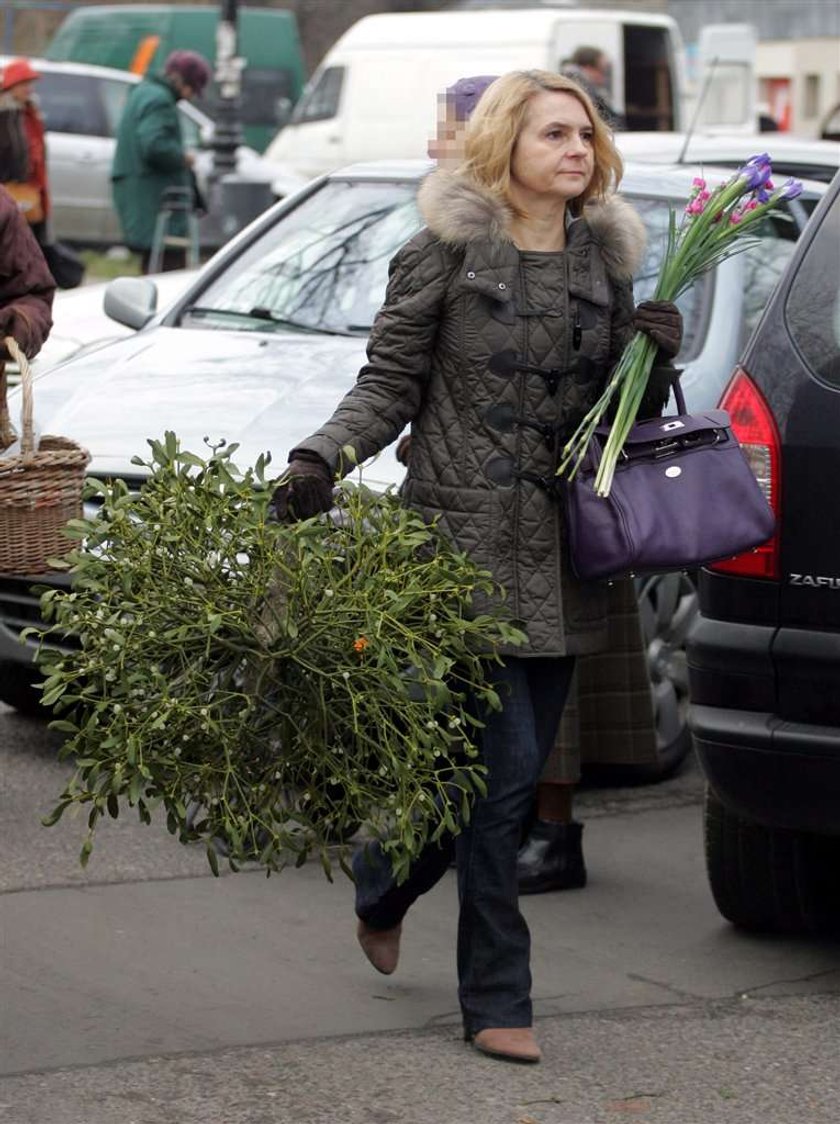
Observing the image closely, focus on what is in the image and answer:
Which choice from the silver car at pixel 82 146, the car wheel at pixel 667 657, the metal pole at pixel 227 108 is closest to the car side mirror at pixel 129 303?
the car wheel at pixel 667 657

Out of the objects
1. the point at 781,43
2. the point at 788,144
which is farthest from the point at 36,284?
the point at 781,43

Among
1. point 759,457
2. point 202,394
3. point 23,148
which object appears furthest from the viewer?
point 23,148

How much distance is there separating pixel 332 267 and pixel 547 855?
240cm

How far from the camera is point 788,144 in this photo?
891 centimetres

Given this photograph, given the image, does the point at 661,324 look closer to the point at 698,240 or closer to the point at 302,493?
the point at 698,240

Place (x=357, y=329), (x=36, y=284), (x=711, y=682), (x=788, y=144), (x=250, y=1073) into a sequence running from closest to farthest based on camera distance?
(x=250, y=1073)
(x=711, y=682)
(x=36, y=284)
(x=357, y=329)
(x=788, y=144)

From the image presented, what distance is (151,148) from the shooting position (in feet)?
47.3

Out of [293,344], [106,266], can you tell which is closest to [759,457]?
[293,344]

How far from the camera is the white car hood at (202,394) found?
5684mm

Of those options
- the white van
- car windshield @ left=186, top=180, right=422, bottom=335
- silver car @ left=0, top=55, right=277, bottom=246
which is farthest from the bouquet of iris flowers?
silver car @ left=0, top=55, right=277, bottom=246

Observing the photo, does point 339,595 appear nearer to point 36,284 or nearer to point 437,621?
point 437,621

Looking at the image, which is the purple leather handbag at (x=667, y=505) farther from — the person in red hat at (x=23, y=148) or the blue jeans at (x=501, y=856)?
the person in red hat at (x=23, y=148)

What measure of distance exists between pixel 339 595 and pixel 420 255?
731 millimetres

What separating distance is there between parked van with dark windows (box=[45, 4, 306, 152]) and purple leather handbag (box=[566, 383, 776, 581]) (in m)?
23.6
